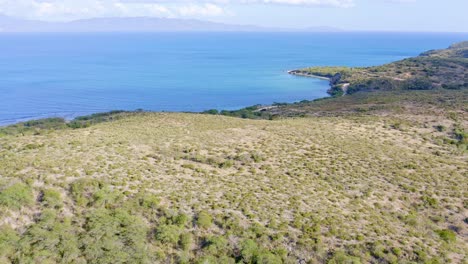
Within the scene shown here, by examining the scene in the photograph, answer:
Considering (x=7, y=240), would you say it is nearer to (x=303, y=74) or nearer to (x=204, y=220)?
(x=204, y=220)

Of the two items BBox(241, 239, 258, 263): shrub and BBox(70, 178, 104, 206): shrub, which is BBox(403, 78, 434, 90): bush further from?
BBox(70, 178, 104, 206): shrub

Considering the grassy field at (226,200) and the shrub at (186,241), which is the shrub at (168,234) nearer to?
the grassy field at (226,200)

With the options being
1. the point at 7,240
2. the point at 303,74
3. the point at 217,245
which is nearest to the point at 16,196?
the point at 7,240

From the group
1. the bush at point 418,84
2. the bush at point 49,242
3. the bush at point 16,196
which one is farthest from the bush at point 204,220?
the bush at point 418,84

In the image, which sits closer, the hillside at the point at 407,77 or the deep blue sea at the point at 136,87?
the hillside at the point at 407,77

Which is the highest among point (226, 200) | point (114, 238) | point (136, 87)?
point (226, 200)

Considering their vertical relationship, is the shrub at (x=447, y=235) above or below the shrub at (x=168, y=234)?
below
